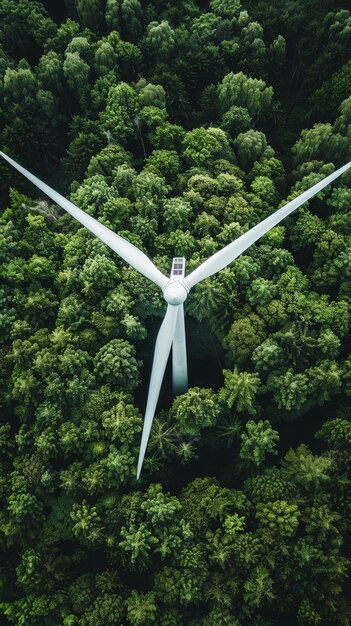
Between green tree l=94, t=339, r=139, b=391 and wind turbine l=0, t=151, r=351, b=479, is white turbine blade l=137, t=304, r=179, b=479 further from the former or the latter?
green tree l=94, t=339, r=139, b=391

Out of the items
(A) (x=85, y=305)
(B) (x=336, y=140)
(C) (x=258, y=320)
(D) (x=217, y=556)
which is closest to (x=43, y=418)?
(A) (x=85, y=305)

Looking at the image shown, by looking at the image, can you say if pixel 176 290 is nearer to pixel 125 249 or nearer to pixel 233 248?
pixel 233 248

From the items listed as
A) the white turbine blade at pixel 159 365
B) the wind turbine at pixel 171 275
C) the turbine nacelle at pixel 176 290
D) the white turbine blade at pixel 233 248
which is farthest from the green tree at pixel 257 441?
the turbine nacelle at pixel 176 290

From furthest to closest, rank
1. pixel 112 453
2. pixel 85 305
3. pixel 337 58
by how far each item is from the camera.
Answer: pixel 337 58 → pixel 85 305 → pixel 112 453

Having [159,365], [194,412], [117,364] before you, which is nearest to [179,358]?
[194,412]

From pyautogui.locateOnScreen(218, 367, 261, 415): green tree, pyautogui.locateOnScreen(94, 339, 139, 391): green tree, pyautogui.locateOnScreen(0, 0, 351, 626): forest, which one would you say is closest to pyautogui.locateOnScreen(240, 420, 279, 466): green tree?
pyautogui.locateOnScreen(0, 0, 351, 626): forest

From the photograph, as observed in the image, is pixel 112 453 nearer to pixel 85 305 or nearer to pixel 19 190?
pixel 85 305
